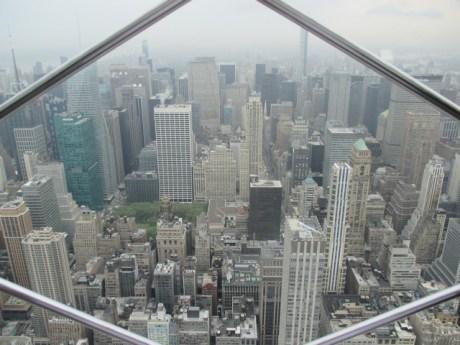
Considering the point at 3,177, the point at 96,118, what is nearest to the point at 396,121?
the point at 96,118

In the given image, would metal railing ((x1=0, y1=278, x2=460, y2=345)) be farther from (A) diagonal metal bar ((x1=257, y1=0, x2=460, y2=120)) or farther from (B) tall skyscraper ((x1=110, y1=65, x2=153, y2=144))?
(B) tall skyscraper ((x1=110, y1=65, x2=153, y2=144))

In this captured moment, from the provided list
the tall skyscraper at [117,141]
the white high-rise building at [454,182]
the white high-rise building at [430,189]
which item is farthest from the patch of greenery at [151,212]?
the white high-rise building at [454,182]

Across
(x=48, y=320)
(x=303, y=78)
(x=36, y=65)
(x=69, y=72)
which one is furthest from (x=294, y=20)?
(x=48, y=320)

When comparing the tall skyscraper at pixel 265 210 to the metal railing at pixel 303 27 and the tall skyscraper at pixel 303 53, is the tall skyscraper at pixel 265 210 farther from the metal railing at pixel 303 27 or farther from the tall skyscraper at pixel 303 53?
the metal railing at pixel 303 27

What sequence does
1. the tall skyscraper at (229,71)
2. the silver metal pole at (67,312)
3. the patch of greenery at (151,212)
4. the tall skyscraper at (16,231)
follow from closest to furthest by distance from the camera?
the silver metal pole at (67,312) < the tall skyscraper at (16,231) < the tall skyscraper at (229,71) < the patch of greenery at (151,212)

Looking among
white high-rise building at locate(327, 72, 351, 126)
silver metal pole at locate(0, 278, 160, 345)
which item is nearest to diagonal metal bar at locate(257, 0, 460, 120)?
silver metal pole at locate(0, 278, 160, 345)

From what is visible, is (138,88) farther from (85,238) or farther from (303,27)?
(303,27)
